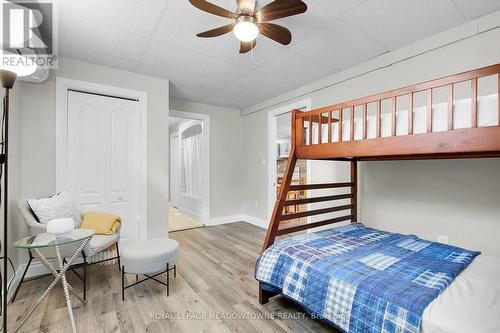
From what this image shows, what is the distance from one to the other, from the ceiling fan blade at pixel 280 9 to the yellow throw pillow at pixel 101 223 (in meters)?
2.32

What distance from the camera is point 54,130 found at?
253cm

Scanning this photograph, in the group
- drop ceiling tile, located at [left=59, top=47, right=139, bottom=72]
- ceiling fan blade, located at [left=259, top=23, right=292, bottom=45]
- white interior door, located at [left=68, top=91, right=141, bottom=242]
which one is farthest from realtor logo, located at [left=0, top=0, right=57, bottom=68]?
ceiling fan blade, located at [left=259, top=23, right=292, bottom=45]

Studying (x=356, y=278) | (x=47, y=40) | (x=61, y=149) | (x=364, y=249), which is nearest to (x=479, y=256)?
(x=364, y=249)

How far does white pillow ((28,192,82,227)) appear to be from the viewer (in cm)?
211

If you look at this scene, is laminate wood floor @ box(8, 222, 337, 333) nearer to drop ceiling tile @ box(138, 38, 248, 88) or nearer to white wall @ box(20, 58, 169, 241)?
white wall @ box(20, 58, 169, 241)

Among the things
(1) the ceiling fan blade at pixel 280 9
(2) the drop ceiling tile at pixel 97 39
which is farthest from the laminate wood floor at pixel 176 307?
(2) the drop ceiling tile at pixel 97 39

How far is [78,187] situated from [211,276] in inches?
73.4

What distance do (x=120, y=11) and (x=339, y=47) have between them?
208cm

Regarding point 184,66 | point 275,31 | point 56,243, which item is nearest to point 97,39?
point 184,66

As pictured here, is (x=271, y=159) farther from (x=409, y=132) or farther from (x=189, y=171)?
(x=409, y=132)

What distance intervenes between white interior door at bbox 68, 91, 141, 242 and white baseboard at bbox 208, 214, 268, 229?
5.76 ft

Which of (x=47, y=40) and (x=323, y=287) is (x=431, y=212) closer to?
(x=323, y=287)

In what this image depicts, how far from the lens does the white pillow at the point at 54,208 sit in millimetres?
2107

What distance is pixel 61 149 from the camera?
8.39ft
